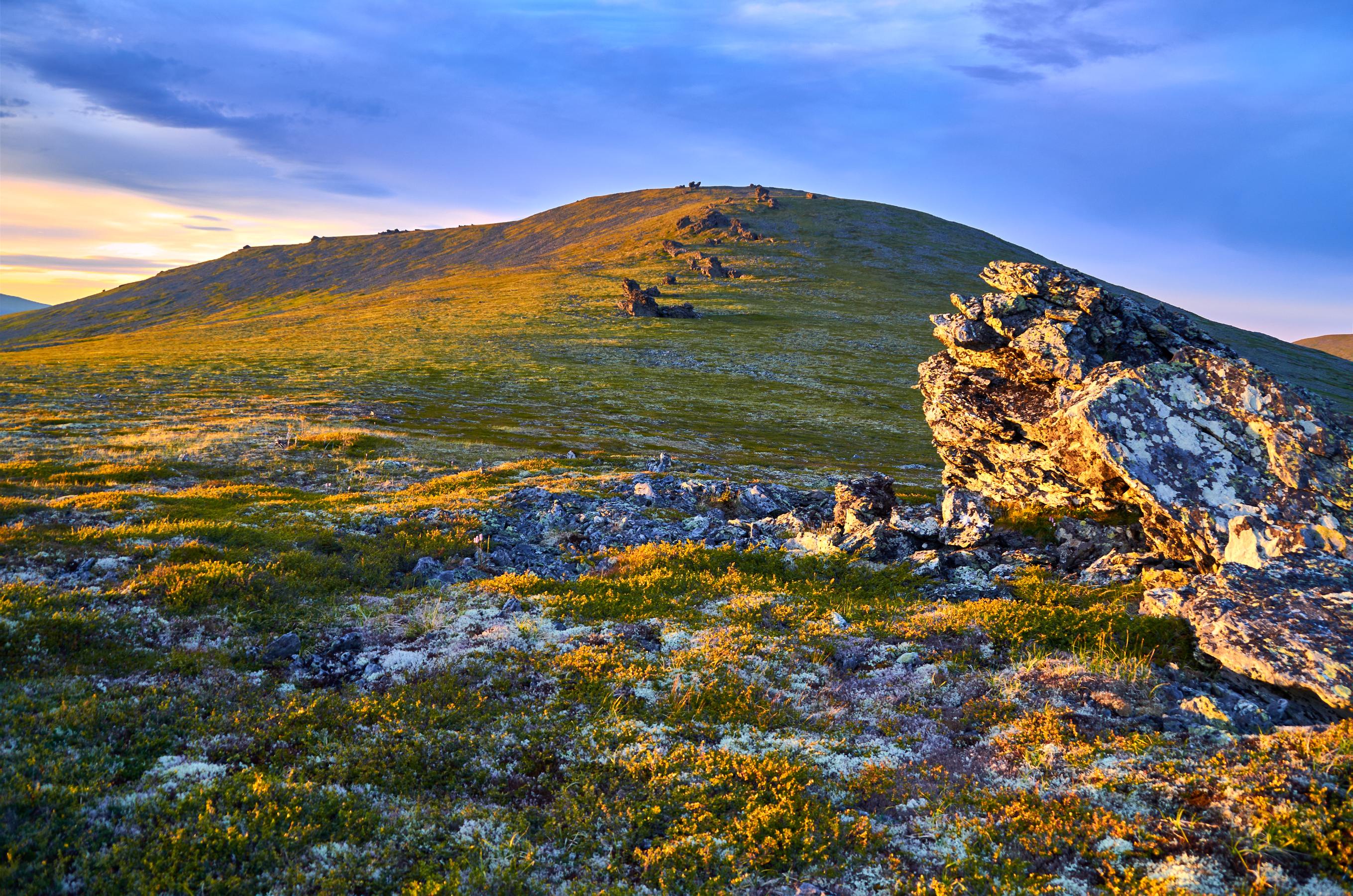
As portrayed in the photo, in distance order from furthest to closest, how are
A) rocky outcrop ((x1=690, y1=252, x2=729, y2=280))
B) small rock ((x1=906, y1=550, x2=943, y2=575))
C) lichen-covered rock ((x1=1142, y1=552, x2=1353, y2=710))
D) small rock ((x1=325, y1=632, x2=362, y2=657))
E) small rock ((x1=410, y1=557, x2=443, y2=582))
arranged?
rocky outcrop ((x1=690, y1=252, x2=729, y2=280)) < small rock ((x1=906, y1=550, x2=943, y2=575)) < small rock ((x1=410, y1=557, x2=443, y2=582)) < small rock ((x1=325, y1=632, x2=362, y2=657)) < lichen-covered rock ((x1=1142, y1=552, x2=1353, y2=710))

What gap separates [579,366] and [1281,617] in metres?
88.6

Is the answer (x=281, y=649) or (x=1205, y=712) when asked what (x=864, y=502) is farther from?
(x=281, y=649)

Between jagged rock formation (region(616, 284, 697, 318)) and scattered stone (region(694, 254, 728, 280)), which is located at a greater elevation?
scattered stone (region(694, 254, 728, 280))

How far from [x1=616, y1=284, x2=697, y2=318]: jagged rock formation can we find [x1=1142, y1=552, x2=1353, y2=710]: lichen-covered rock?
394 feet

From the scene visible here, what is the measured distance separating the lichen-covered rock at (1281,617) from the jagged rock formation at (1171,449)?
3cm

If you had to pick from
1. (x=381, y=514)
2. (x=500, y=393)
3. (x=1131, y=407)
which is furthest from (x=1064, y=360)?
(x=500, y=393)

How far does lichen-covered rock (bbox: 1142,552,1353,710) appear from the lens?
34.4ft

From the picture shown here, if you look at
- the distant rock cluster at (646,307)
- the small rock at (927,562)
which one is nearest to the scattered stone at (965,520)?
the small rock at (927,562)

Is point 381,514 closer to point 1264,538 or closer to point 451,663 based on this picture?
point 451,663

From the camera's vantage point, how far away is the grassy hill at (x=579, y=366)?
5681 cm

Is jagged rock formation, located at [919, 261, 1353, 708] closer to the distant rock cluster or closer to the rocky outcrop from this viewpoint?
the distant rock cluster

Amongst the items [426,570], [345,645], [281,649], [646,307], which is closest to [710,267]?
[646,307]

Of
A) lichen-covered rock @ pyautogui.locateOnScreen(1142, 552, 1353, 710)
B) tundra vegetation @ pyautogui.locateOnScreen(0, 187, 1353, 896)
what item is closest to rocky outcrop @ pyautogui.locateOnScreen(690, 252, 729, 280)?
tundra vegetation @ pyautogui.locateOnScreen(0, 187, 1353, 896)

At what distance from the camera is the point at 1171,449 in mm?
17016
